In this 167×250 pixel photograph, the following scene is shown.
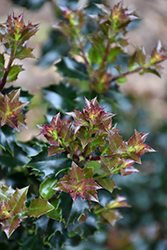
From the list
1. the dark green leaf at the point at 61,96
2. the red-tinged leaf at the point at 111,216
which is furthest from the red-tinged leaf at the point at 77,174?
the dark green leaf at the point at 61,96

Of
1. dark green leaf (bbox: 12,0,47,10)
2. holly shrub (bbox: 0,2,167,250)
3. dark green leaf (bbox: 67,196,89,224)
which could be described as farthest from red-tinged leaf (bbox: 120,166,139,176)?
dark green leaf (bbox: 12,0,47,10)

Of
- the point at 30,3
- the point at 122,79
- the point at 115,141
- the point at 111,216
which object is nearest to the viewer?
the point at 115,141

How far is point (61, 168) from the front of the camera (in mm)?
610

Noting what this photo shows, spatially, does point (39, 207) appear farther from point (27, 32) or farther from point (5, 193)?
point (27, 32)

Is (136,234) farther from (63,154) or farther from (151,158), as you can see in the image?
(63,154)

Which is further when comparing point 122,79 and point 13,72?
point 122,79

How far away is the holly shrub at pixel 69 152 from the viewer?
0.55m

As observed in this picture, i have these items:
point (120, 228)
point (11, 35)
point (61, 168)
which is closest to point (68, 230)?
point (61, 168)

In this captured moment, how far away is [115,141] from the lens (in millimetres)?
545

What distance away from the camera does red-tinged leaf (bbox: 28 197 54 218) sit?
58 cm

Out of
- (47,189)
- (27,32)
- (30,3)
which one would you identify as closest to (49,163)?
(47,189)

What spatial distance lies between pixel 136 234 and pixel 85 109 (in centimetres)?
149

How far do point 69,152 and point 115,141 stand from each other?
0.11 meters

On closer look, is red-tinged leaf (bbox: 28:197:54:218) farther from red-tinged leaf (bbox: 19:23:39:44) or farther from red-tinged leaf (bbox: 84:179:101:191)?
red-tinged leaf (bbox: 19:23:39:44)
